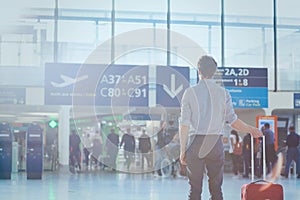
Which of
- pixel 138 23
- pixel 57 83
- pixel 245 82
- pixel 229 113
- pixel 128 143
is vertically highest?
pixel 138 23

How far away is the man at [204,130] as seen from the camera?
4430mm

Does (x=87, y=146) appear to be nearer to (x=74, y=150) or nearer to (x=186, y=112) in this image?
(x=74, y=150)

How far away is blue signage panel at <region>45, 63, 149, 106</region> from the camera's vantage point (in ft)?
52.7

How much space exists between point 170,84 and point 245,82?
2.51 meters

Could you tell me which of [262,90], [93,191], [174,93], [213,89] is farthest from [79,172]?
[213,89]

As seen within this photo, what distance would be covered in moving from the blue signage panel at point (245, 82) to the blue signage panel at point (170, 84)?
4.55 feet

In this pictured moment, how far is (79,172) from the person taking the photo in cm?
1706

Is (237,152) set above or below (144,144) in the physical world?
below

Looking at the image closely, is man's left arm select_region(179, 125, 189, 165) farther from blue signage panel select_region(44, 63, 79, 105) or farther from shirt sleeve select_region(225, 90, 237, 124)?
blue signage panel select_region(44, 63, 79, 105)

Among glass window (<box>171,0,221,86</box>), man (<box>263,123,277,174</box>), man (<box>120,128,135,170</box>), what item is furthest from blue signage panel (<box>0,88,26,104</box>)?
man (<box>263,123,277,174</box>)

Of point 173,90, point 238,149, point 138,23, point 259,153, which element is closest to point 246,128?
point 259,153

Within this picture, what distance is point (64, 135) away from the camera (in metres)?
17.6

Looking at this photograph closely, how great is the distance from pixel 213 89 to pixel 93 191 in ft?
19.3

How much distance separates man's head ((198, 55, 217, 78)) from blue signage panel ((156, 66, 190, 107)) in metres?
11.7
